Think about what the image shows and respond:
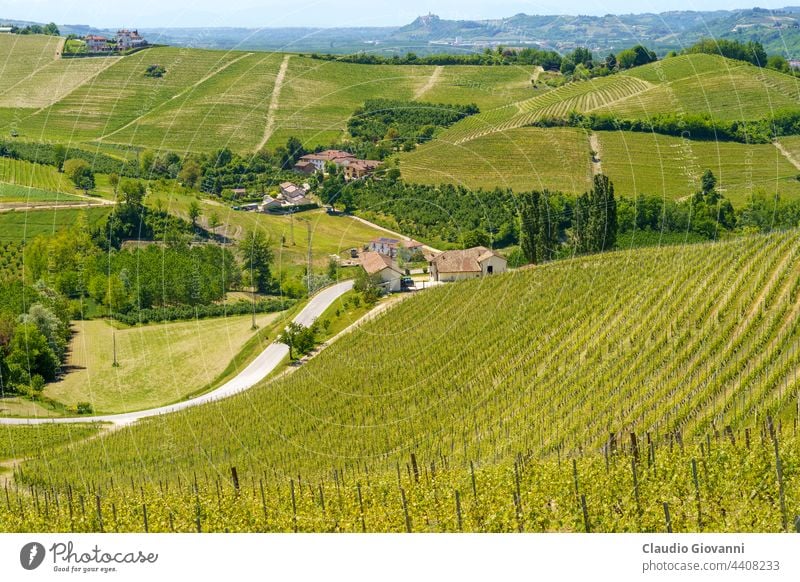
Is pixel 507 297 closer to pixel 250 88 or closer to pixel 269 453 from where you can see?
pixel 269 453

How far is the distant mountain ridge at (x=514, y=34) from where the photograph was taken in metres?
33.9

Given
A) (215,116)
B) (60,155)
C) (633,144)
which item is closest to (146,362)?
(633,144)

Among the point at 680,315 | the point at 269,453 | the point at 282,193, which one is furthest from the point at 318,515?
the point at 282,193

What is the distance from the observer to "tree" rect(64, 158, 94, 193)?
238 ft

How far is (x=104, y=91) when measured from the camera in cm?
8881

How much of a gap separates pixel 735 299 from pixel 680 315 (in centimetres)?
136

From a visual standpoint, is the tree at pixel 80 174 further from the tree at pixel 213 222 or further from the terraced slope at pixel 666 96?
the terraced slope at pixel 666 96

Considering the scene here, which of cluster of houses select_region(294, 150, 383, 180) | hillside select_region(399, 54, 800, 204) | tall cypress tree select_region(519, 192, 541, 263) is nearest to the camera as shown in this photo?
tall cypress tree select_region(519, 192, 541, 263)

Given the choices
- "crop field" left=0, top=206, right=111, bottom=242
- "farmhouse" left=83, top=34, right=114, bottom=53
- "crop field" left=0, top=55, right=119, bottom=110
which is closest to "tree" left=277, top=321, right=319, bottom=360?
"crop field" left=0, top=206, right=111, bottom=242

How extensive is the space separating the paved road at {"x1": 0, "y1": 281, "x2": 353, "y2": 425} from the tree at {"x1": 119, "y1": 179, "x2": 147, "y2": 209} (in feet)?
76.1

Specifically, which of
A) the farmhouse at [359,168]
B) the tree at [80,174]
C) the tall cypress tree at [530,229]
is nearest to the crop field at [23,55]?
the tree at [80,174]

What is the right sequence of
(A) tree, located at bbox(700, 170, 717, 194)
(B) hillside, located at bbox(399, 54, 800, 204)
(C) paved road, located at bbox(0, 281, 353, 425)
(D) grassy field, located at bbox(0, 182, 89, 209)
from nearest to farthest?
(C) paved road, located at bbox(0, 281, 353, 425) < (A) tree, located at bbox(700, 170, 717, 194) < (B) hillside, located at bbox(399, 54, 800, 204) < (D) grassy field, located at bbox(0, 182, 89, 209)

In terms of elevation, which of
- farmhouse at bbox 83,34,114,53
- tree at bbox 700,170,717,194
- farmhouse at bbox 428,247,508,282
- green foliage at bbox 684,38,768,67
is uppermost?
farmhouse at bbox 83,34,114,53

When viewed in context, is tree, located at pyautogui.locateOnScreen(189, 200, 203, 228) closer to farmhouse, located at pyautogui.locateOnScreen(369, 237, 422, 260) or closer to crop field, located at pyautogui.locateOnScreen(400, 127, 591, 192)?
crop field, located at pyautogui.locateOnScreen(400, 127, 591, 192)
